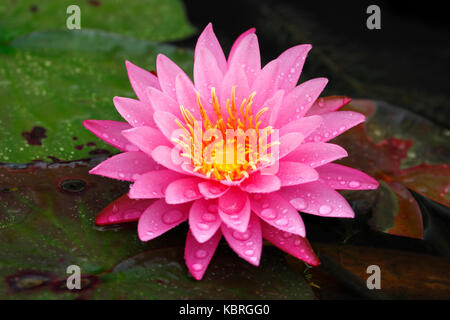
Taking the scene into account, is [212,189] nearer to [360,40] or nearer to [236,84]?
[236,84]

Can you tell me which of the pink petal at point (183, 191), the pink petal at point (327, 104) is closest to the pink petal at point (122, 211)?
the pink petal at point (183, 191)

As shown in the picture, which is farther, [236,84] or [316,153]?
[236,84]

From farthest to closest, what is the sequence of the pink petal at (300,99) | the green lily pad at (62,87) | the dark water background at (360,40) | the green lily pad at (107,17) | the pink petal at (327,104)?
the dark water background at (360,40), the green lily pad at (107,17), the green lily pad at (62,87), the pink petal at (327,104), the pink petal at (300,99)

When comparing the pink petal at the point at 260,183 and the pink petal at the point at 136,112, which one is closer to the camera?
the pink petal at the point at 260,183

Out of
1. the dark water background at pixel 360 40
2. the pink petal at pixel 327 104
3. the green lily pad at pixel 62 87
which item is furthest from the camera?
the dark water background at pixel 360 40

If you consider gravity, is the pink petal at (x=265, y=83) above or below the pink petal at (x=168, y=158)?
above

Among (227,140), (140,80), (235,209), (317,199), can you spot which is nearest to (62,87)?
(140,80)

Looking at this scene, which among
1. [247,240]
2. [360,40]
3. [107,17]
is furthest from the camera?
[360,40]

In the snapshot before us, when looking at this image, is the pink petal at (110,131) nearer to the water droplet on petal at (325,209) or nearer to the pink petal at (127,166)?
the pink petal at (127,166)
